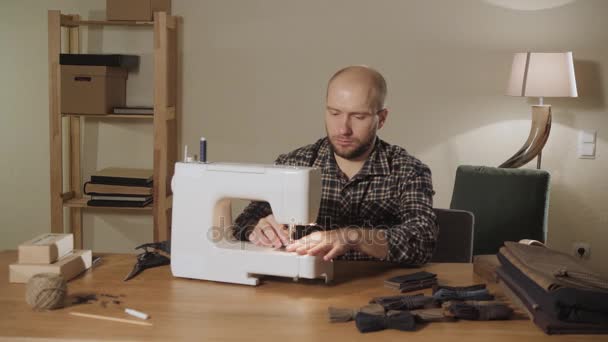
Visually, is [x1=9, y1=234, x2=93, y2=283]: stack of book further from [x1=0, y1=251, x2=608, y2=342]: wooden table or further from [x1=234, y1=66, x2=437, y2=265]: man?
[x1=234, y1=66, x2=437, y2=265]: man

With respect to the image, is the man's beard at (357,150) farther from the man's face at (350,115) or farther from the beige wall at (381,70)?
the beige wall at (381,70)

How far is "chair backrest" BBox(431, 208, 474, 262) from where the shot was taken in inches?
89.8

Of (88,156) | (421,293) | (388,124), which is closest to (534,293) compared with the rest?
(421,293)

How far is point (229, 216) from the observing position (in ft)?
5.89

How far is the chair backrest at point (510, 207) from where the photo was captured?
10.5 feet

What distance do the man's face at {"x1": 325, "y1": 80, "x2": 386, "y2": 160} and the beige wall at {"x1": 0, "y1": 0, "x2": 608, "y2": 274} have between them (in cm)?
154

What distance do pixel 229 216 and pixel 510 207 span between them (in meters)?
1.82

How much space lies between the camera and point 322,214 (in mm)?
2289

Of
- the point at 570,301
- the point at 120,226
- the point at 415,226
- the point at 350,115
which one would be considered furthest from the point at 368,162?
the point at 120,226

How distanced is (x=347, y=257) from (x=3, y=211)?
2.48 m

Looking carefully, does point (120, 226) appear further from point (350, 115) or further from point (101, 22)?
point (350, 115)

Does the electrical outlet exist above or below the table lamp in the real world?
below

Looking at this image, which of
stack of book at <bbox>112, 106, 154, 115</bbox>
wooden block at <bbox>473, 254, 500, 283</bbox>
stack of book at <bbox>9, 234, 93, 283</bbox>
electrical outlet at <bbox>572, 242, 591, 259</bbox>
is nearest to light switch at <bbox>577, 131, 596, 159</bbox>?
electrical outlet at <bbox>572, 242, 591, 259</bbox>

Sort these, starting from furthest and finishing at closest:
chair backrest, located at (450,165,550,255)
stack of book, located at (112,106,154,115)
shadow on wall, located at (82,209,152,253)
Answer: shadow on wall, located at (82,209,152,253) → stack of book, located at (112,106,154,115) → chair backrest, located at (450,165,550,255)
